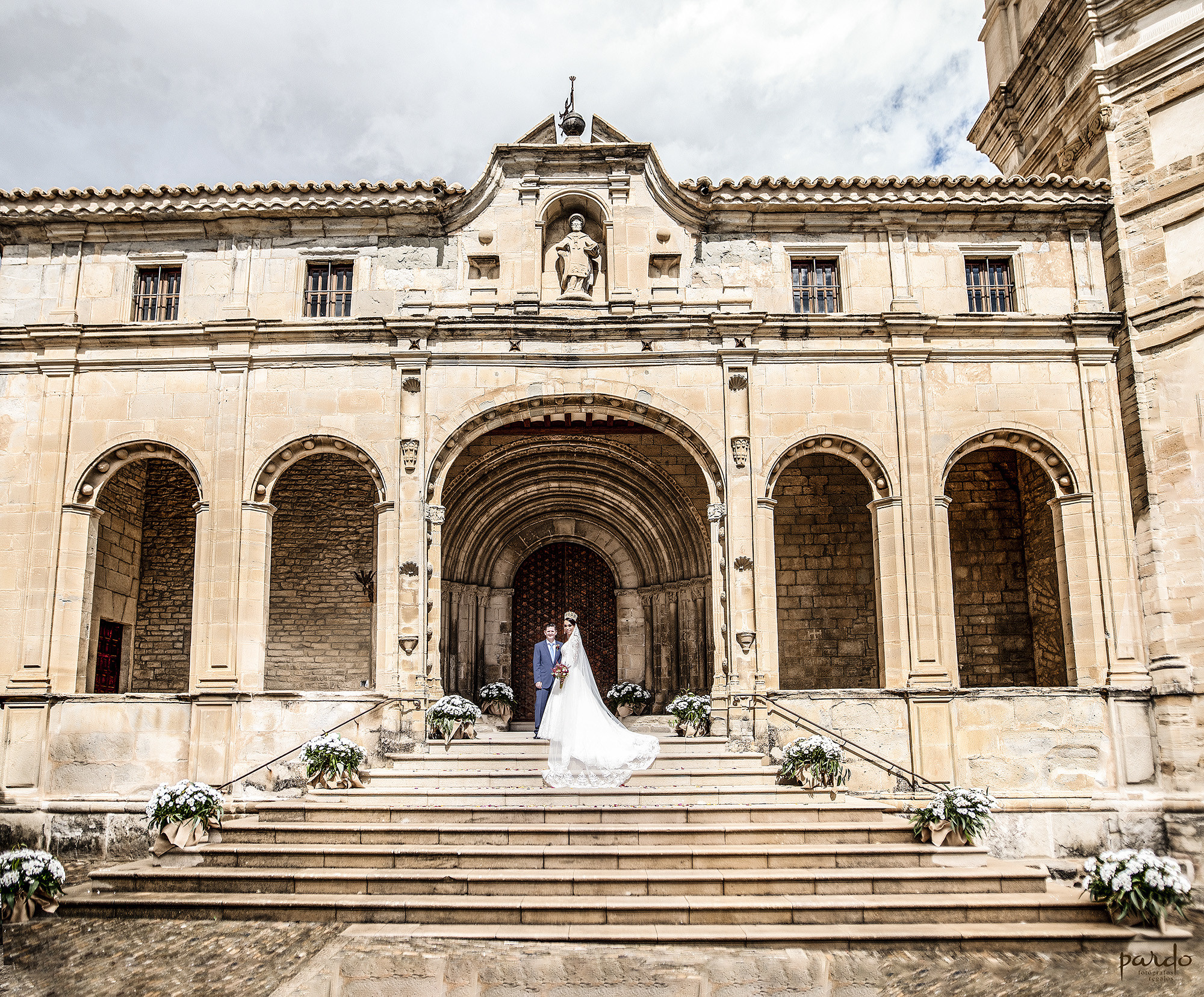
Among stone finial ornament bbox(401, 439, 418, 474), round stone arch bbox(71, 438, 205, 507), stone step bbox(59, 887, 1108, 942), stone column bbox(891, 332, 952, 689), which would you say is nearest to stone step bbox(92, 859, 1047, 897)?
stone step bbox(59, 887, 1108, 942)

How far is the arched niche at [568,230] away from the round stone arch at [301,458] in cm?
377

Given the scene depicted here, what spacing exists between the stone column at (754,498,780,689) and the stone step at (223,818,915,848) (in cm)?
329

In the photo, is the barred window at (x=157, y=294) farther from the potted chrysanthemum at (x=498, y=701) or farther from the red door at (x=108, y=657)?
the potted chrysanthemum at (x=498, y=701)

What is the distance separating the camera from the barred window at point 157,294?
15180 millimetres

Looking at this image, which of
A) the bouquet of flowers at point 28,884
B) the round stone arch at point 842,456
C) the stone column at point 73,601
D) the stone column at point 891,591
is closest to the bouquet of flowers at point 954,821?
the stone column at point 891,591

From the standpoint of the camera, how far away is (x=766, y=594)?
14.1m

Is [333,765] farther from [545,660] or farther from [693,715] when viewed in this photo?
[693,715]

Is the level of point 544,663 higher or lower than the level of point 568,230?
lower

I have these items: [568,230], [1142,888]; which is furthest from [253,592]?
[1142,888]

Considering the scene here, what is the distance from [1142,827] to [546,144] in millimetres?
13361

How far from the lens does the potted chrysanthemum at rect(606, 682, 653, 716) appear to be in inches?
667

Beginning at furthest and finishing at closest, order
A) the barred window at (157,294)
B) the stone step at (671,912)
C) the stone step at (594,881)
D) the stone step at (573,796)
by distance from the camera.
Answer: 1. the barred window at (157,294)
2. the stone step at (573,796)
3. the stone step at (594,881)
4. the stone step at (671,912)

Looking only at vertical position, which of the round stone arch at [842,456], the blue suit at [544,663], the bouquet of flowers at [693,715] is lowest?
the bouquet of flowers at [693,715]

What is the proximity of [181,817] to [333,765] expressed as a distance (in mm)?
1851
